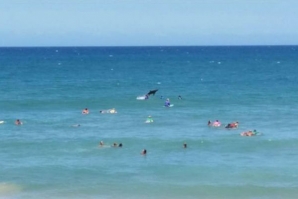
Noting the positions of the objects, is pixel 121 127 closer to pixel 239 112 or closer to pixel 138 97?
pixel 239 112

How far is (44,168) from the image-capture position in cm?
3366

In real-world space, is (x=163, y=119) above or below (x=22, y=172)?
above

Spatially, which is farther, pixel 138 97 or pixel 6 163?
pixel 138 97

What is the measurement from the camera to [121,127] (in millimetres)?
45406

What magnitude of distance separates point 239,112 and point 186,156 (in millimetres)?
16702

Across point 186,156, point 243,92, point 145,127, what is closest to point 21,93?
point 243,92

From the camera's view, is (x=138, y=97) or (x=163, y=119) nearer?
(x=163, y=119)

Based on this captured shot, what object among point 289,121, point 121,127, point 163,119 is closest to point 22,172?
point 121,127

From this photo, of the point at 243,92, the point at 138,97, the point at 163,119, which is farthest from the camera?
the point at 243,92

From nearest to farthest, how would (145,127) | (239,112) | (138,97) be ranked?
(145,127)
(239,112)
(138,97)

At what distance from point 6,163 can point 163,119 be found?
16.4 meters

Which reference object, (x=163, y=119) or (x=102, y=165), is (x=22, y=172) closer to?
(x=102, y=165)

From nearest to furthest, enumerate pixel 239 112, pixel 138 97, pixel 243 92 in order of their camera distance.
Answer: pixel 239 112 → pixel 138 97 → pixel 243 92

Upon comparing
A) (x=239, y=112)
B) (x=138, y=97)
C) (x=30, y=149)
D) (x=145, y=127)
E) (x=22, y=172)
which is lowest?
(x=22, y=172)
